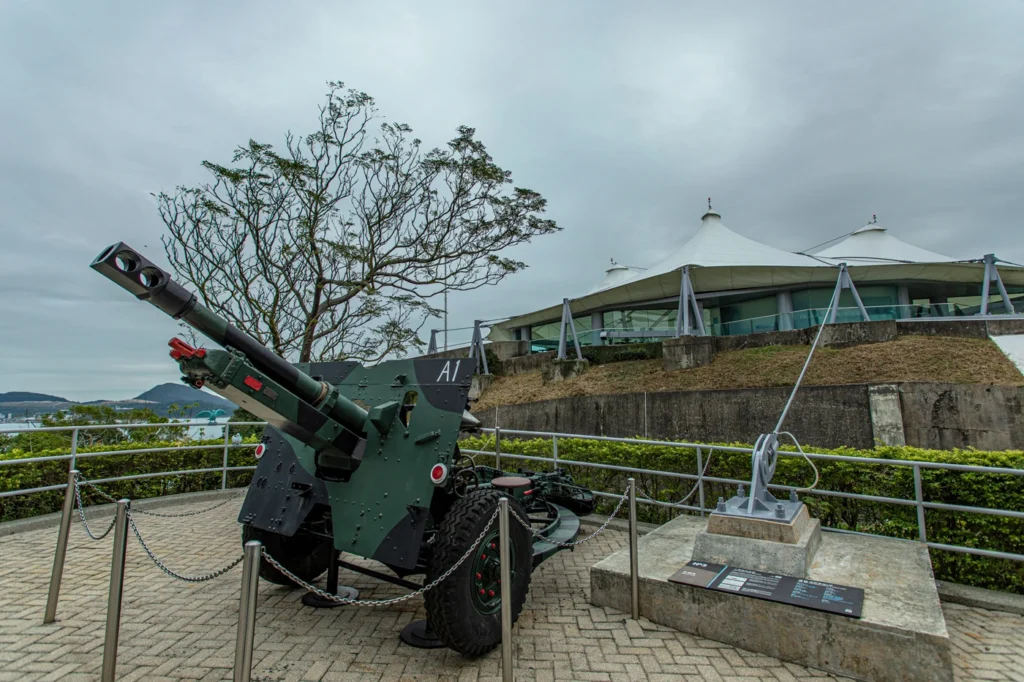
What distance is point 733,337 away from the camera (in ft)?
52.9

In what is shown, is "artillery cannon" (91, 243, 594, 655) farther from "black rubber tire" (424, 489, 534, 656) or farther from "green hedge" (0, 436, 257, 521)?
"green hedge" (0, 436, 257, 521)

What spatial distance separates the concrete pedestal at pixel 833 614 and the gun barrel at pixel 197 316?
2.53 m

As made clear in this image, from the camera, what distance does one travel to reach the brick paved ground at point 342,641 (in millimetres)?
3203

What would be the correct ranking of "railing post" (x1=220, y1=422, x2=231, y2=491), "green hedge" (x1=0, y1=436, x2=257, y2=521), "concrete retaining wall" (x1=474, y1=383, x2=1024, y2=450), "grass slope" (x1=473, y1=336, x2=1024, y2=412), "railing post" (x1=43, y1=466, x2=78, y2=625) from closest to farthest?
"railing post" (x1=43, y1=466, x2=78, y2=625) → "green hedge" (x1=0, y1=436, x2=257, y2=521) → "railing post" (x1=220, y1=422, x2=231, y2=491) → "concrete retaining wall" (x1=474, y1=383, x2=1024, y2=450) → "grass slope" (x1=473, y1=336, x2=1024, y2=412)

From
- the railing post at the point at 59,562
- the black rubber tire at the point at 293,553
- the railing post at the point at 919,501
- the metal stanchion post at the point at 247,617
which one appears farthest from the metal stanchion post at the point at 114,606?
the railing post at the point at 919,501

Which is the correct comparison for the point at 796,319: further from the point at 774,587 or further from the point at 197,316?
the point at 197,316

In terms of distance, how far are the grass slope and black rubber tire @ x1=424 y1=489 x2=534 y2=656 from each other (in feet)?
36.7

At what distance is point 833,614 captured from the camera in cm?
317

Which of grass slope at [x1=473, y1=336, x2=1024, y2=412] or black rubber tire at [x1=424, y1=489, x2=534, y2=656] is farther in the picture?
grass slope at [x1=473, y1=336, x2=1024, y2=412]

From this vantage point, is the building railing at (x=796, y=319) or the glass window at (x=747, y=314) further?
the glass window at (x=747, y=314)

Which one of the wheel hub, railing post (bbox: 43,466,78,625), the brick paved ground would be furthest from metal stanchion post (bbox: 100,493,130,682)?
the wheel hub

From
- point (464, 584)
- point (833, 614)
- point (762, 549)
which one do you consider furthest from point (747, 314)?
point (464, 584)

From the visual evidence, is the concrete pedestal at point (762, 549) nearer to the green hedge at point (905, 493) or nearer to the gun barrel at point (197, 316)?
the green hedge at point (905, 493)

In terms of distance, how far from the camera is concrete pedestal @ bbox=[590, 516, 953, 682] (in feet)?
9.72
